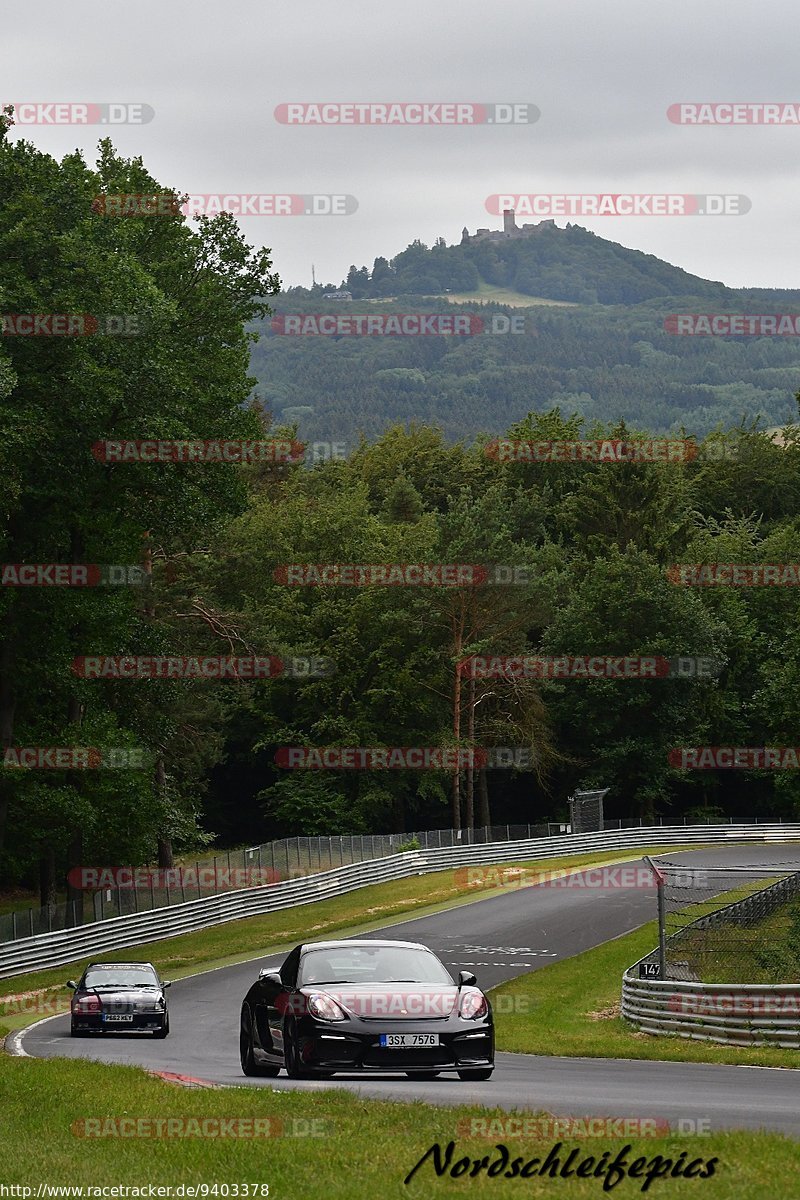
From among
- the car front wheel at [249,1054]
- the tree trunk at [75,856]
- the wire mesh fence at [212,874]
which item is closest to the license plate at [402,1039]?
the car front wheel at [249,1054]

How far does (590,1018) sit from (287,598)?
57272mm

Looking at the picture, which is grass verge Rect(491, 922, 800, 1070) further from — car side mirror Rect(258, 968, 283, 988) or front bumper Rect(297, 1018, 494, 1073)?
car side mirror Rect(258, 968, 283, 988)

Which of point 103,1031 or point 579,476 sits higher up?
point 579,476

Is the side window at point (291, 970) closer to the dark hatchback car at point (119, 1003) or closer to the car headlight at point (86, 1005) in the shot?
the dark hatchback car at point (119, 1003)

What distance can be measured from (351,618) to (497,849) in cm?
2209

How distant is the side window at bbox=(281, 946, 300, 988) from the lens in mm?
14883

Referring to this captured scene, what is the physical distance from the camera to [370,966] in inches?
590

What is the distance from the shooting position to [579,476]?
10612 cm

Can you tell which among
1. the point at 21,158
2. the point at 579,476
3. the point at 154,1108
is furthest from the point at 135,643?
the point at 579,476

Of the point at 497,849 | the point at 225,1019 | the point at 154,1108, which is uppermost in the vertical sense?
the point at 154,1108

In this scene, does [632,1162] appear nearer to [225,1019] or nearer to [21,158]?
[225,1019]

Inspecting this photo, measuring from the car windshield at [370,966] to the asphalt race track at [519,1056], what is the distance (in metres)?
0.93
